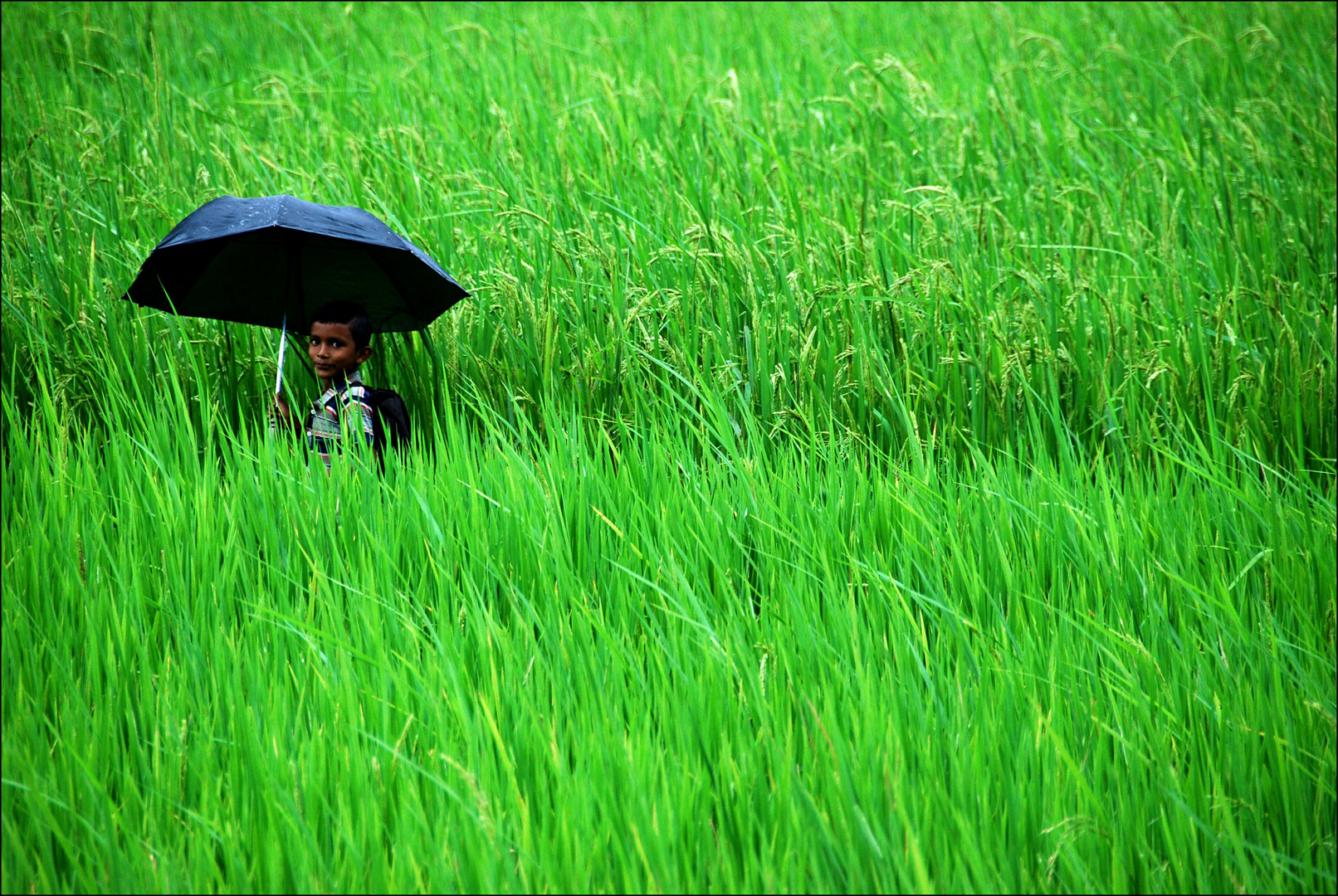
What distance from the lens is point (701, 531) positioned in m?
2.35

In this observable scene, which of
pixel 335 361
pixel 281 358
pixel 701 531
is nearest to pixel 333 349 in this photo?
pixel 335 361

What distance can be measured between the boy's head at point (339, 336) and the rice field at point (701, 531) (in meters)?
0.16

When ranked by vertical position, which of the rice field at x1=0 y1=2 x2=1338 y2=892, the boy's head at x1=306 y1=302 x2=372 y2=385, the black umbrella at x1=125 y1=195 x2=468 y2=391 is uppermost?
the black umbrella at x1=125 y1=195 x2=468 y2=391

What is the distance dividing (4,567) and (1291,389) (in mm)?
3605

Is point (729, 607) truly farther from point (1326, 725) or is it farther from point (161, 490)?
point (161, 490)

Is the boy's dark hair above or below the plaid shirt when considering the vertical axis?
above

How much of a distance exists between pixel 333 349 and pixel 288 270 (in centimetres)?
32

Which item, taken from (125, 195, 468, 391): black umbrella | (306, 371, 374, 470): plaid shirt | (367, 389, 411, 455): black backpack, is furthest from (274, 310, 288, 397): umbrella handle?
(367, 389, 411, 455): black backpack

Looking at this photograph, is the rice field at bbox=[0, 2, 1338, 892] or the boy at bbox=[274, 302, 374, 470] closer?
the rice field at bbox=[0, 2, 1338, 892]

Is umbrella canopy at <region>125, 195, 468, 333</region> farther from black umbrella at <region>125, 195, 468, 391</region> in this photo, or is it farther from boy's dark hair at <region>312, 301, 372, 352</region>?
boy's dark hair at <region>312, 301, 372, 352</region>

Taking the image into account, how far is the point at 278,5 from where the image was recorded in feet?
26.1

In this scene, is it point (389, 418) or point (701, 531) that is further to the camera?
point (389, 418)

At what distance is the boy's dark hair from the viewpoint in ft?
9.20

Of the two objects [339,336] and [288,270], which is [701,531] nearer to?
[339,336]
